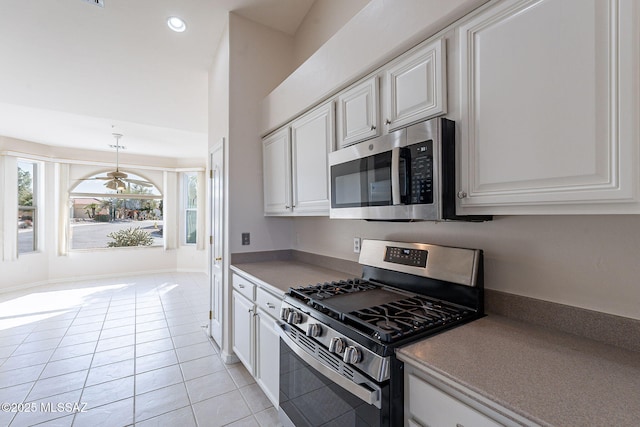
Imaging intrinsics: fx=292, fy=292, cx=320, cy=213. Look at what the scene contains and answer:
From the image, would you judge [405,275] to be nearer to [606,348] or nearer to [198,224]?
[606,348]

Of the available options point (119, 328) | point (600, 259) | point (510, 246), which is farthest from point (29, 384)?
point (600, 259)

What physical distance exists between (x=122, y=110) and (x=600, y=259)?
5010mm

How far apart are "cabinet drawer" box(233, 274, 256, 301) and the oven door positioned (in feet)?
1.94

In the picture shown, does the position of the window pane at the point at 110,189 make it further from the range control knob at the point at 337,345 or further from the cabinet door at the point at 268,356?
the range control knob at the point at 337,345

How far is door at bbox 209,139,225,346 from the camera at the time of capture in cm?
286

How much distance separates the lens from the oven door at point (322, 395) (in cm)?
103

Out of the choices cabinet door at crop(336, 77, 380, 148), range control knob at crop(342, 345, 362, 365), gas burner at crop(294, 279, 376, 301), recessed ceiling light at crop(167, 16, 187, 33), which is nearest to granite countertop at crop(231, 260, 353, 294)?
gas burner at crop(294, 279, 376, 301)

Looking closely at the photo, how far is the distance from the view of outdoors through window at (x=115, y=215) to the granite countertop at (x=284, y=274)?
5.43 meters

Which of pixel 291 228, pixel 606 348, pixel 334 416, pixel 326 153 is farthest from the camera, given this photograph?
pixel 291 228

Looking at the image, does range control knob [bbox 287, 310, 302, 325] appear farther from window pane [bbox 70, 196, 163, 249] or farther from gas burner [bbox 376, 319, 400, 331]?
window pane [bbox 70, 196, 163, 249]

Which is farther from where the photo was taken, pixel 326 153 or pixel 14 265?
pixel 14 265

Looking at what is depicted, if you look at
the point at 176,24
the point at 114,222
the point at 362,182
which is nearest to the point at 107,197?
the point at 114,222

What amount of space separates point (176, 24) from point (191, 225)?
17.2ft

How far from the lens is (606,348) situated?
3.24 ft
